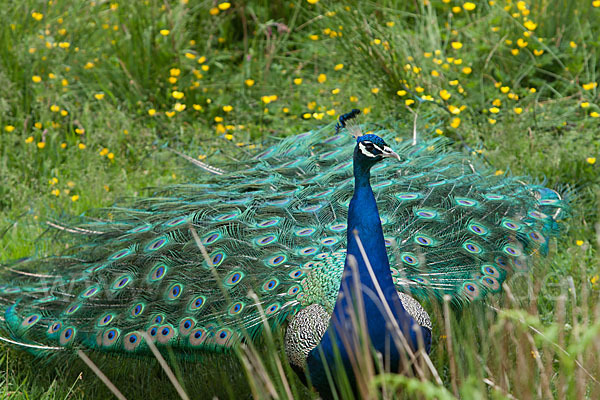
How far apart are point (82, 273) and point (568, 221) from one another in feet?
7.90

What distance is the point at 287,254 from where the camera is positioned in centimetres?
306

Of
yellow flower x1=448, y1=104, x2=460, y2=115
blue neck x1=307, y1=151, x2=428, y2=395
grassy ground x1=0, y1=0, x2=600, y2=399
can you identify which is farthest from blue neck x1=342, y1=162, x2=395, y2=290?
yellow flower x1=448, y1=104, x2=460, y2=115

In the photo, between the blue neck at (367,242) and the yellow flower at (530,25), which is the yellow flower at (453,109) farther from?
the blue neck at (367,242)

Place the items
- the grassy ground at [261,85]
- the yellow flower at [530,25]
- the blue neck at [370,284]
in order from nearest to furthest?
1. the blue neck at [370,284]
2. the grassy ground at [261,85]
3. the yellow flower at [530,25]

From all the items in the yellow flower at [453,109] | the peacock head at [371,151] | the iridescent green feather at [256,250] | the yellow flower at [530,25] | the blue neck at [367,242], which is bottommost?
the yellow flower at [453,109]

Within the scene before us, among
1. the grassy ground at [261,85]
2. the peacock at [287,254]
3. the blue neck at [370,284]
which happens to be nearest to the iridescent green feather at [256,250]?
the peacock at [287,254]

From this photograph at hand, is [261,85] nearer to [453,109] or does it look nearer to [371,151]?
[453,109]

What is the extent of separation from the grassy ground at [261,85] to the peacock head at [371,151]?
1.55 metres

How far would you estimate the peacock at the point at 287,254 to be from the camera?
2.85m

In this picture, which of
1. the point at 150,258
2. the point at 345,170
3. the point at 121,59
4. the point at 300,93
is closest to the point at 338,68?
the point at 300,93

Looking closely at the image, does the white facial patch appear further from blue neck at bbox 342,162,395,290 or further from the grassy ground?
the grassy ground

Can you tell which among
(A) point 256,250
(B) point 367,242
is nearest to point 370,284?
(B) point 367,242

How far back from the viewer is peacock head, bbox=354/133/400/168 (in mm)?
2764

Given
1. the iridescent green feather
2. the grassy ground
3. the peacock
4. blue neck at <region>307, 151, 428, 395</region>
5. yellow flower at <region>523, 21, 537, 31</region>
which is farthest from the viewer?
yellow flower at <region>523, 21, 537, 31</region>
